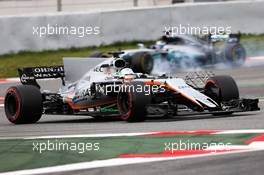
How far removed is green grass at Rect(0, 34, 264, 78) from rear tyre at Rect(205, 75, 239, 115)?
10.4m

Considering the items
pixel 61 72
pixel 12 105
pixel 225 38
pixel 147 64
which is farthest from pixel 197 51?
pixel 12 105

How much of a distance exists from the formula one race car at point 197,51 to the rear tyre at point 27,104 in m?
9.33

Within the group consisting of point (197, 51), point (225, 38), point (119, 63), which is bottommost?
point (197, 51)

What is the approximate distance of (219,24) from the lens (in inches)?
1054

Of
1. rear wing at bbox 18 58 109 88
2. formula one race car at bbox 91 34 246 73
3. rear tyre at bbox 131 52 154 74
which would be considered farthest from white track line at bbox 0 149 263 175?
formula one race car at bbox 91 34 246 73

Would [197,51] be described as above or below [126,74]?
below

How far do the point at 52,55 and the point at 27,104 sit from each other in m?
11.0

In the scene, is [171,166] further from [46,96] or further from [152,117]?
[46,96]

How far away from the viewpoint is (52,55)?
83.1ft

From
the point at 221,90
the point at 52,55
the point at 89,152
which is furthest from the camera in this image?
the point at 52,55

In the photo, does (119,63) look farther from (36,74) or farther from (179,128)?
(179,128)

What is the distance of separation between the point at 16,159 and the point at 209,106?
4.17 metres

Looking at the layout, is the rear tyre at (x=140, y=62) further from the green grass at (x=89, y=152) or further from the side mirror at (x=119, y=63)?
the green grass at (x=89, y=152)

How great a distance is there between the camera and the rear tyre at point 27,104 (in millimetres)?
14375
